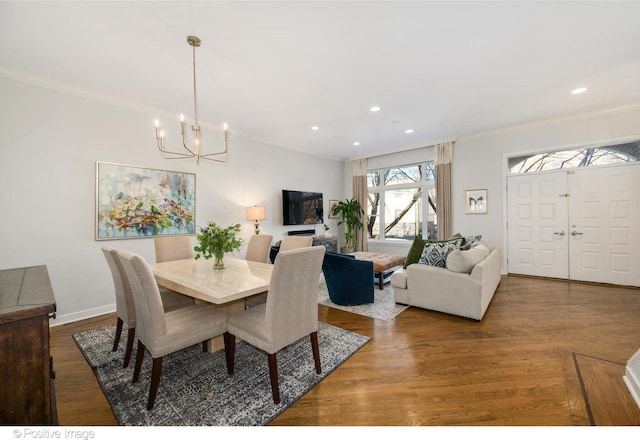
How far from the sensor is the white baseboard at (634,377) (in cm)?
172

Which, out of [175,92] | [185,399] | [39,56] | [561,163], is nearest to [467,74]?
[561,163]

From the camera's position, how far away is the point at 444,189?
548 cm

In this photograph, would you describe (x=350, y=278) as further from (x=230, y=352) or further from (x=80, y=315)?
(x=80, y=315)

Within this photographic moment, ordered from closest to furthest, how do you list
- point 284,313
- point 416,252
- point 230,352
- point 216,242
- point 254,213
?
point 284,313, point 230,352, point 216,242, point 416,252, point 254,213

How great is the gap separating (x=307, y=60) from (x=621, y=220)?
522 centimetres

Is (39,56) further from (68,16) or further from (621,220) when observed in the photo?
(621,220)

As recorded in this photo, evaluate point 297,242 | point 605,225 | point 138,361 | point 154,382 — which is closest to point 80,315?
point 138,361

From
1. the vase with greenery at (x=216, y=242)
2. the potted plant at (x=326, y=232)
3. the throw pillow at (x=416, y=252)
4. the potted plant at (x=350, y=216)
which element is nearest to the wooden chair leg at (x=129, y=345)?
the vase with greenery at (x=216, y=242)

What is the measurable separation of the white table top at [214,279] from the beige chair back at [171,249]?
1.44 ft

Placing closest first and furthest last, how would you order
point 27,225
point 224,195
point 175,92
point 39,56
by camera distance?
point 39,56 → point 27,225 → point 175,92 → point 224,195

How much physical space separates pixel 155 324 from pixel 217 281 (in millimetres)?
485

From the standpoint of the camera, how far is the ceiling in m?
1.98

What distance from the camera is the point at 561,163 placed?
453 centimetres

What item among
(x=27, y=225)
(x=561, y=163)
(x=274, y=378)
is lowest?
(x=274, y=378)
